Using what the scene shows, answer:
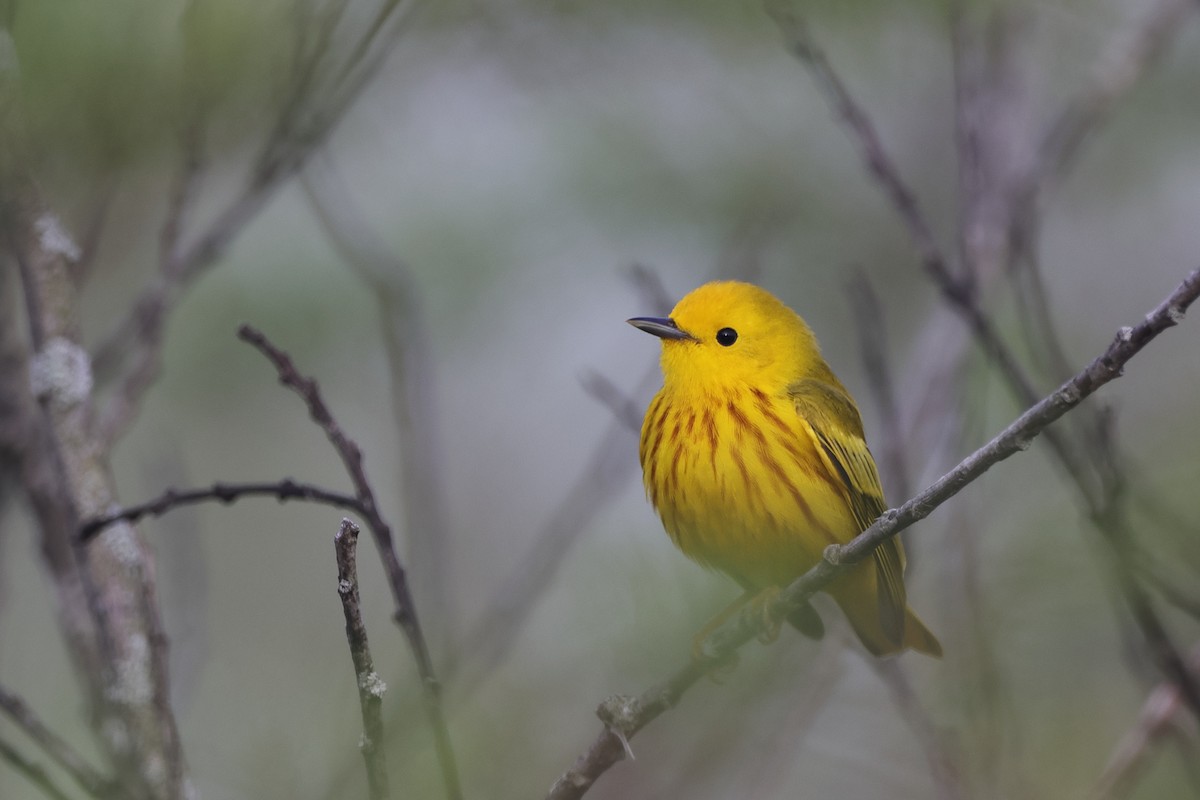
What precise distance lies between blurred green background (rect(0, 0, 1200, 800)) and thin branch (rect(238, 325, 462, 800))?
0.60 metres

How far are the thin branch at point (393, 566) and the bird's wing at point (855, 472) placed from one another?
71.7 inches

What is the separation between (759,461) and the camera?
362cm

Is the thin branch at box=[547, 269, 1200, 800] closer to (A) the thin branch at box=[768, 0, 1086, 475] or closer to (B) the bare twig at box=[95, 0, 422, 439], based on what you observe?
(A) the thin branch at box=[768, 0, 1086, 475]

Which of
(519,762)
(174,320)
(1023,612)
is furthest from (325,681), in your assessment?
(1023,612)

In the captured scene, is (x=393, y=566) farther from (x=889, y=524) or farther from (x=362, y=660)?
(x=889, y=524)

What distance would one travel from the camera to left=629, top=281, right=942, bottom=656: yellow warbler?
361cm

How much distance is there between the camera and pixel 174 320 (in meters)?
5.73

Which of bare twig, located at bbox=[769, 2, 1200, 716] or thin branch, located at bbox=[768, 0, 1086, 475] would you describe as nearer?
bare twig, located at bbox=[769, 2, 1200, 716]

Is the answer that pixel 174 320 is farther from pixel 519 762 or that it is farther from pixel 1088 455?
pixel 1088 455

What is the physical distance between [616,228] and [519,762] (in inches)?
127

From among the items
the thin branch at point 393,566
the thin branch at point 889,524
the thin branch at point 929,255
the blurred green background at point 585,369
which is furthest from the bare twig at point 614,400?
the thin branch at point 393,566

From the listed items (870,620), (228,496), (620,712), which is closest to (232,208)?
(228,496)

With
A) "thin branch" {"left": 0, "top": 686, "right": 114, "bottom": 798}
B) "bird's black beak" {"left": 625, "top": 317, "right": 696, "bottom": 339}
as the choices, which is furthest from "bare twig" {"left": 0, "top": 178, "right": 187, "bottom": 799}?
"bird's black beak" {"left": 625, "top": 317, "right": 696, "bottom": 339}

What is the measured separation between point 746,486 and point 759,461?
0.09 m
